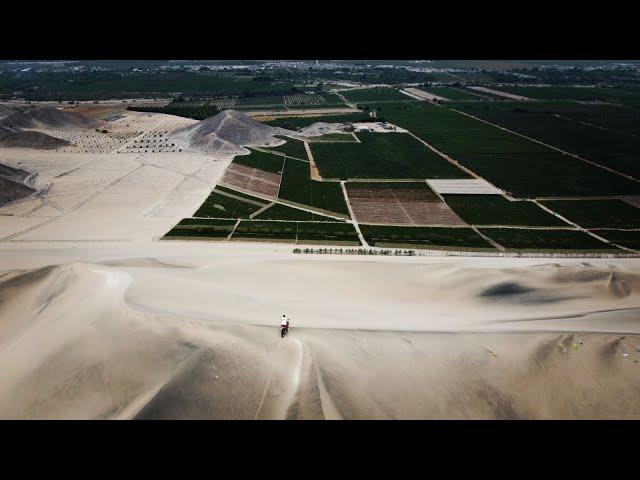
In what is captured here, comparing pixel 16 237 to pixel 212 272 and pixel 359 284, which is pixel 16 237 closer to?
pixel 212 272

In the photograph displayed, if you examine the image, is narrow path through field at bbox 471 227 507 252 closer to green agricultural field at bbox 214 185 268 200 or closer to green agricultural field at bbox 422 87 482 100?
green agricultural field at bbox 214 185 268 200

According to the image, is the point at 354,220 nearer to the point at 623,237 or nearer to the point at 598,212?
the point at 623,237

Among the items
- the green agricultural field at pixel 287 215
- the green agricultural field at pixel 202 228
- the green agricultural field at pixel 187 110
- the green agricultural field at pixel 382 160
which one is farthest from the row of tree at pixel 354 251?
the green agricultural field at pixel 187 110

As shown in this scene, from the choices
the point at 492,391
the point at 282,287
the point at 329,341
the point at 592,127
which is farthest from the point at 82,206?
the point at 592,127

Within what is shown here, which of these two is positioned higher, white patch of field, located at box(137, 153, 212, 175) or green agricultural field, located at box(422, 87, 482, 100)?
green agricultural field, located at box(422, 87, 482, 100)

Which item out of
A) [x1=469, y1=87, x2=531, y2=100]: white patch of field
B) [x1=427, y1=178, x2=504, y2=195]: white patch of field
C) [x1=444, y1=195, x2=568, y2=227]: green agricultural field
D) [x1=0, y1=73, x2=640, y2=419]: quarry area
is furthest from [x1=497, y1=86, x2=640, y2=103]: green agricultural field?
[x1=444, y1=195, x2=568, y2=227]: green agricultural field

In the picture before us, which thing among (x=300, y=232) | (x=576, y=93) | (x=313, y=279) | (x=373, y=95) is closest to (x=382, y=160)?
(x=300, y=232)
